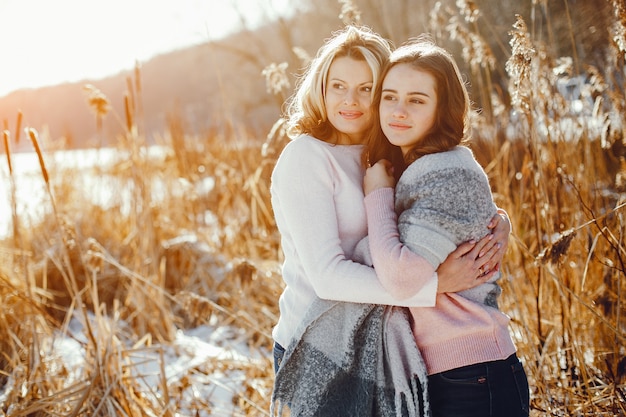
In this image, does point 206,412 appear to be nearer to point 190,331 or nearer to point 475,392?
point 190,331

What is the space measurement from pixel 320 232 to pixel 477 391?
0.58 m

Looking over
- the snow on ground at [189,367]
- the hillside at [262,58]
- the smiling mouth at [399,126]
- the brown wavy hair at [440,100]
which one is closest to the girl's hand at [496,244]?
the brown wavy hair at [440,100]

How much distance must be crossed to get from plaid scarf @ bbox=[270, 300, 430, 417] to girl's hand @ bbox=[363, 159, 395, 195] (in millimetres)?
332

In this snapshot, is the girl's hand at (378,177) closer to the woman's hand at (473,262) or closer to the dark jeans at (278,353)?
the woman's hand at (473,262)

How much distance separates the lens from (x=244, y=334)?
135 inches

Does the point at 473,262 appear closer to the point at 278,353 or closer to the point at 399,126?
the point at 399,126

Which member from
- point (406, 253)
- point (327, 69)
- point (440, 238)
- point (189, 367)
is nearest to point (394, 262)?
point (406, 253)

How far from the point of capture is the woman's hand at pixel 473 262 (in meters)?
1.49

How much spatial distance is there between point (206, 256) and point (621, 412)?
276 cm

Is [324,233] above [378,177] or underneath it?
underneath

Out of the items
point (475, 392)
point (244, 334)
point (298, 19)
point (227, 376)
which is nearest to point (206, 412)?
point (227, 376)

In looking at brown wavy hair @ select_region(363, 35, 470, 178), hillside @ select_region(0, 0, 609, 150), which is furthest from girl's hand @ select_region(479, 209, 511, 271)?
hillside @ select_region(0, 0, 609, 150)

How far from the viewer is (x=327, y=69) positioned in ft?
5.87

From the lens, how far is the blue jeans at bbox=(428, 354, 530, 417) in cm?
146
